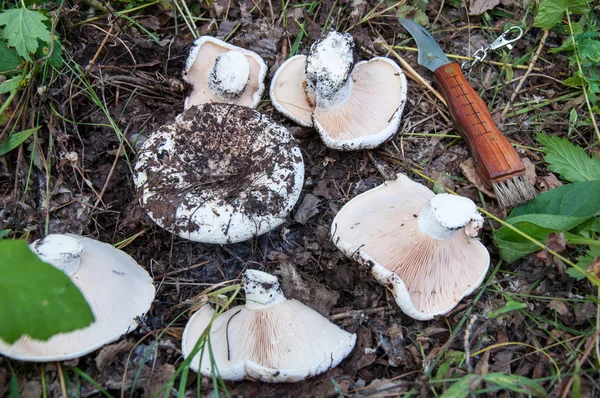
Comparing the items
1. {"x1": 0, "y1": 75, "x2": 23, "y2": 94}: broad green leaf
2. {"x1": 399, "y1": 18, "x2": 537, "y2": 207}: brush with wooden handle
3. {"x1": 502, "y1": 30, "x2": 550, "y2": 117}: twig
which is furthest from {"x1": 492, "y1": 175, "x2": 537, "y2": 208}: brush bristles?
{"x1": 0, "y1": 75, "x2": 23, "y2": 94}: broad green leaf

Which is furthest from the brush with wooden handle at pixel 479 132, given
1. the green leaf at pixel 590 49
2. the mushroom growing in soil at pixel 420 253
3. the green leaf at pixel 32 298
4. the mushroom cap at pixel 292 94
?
the green leaf at pixel 32 298

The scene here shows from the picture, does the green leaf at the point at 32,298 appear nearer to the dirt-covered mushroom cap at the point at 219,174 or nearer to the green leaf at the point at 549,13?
the dirt-covered mushroom cap at the point at 219,174

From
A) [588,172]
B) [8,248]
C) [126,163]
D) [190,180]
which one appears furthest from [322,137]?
[8,248]

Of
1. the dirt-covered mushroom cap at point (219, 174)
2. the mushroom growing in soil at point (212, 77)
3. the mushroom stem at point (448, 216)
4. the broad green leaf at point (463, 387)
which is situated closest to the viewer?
the broad green leaf at point (463, 387)

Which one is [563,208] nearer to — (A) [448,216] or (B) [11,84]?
(A) [448,216]

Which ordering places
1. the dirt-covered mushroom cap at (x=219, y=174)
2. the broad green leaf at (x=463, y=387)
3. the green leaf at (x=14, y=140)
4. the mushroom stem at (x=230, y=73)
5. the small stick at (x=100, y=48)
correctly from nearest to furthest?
the broad green leaf at (x=463, y=387) → the dirt-covered mushroom cap at (x=219, y=174) → the green leaf at (x=14, y=140) → the mushroom stem at (x=230, y=73) → the small stick at (x=100, y=48)

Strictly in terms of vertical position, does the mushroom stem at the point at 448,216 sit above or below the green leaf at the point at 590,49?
below
